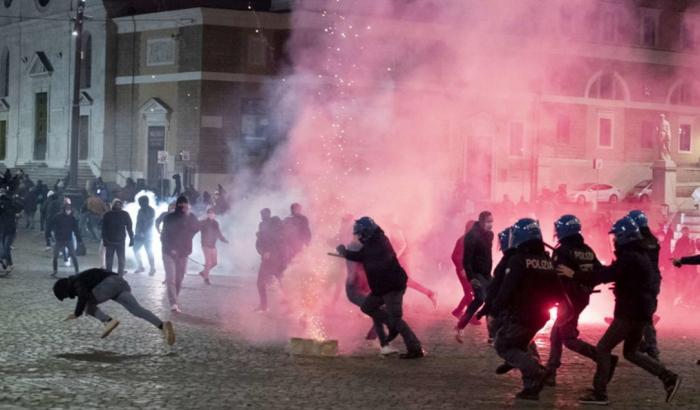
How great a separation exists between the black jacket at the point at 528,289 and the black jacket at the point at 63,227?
1330 cm

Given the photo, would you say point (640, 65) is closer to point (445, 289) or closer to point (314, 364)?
point (445, 289)

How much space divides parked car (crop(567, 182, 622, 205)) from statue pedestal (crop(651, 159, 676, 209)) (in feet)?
19.0

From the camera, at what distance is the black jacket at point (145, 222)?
2183 centimetres

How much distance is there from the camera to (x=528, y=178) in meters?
43.0

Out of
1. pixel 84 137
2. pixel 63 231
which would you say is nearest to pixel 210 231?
pixel 63 231

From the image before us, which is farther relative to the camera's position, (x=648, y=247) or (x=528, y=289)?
(x=648, y=247)

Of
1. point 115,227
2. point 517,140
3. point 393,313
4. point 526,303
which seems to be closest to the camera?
point 526,303

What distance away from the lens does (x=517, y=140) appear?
40438mm

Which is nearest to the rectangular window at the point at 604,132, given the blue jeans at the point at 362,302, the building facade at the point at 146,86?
the building facade at the point at 146,86

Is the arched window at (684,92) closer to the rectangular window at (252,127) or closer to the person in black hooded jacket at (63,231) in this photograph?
the rectangular window at (252,127)

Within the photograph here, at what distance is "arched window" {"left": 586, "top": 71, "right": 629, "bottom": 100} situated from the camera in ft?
151

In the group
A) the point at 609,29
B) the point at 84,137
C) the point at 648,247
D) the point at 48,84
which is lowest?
the point at 648,247

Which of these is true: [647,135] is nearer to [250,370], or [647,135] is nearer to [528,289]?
[250,370]

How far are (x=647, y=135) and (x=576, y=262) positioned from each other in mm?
41423
